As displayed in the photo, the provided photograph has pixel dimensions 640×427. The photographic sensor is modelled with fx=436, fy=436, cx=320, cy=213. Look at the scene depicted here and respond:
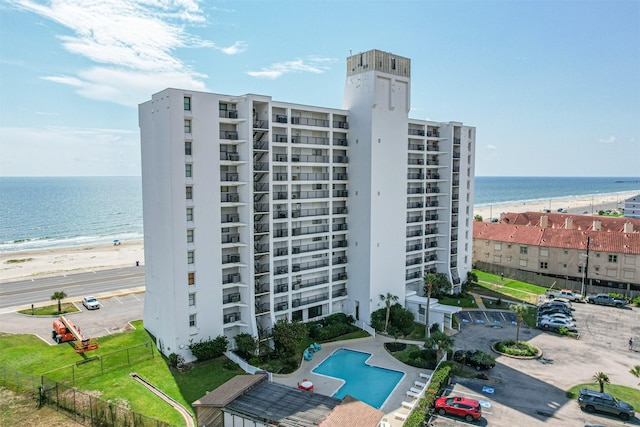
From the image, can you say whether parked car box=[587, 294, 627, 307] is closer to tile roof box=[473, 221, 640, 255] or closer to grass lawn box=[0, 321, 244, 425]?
tile roof box=[473, 221, 640, 255]

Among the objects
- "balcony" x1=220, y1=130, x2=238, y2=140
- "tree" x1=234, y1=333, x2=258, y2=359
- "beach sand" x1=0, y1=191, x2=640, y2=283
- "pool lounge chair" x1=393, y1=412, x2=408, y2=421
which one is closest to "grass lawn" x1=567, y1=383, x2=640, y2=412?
"pool lounge chair" x1=393, y1=412, x2=408, y2=421

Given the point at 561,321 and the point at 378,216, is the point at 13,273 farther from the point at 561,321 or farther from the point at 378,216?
the point at 561,321

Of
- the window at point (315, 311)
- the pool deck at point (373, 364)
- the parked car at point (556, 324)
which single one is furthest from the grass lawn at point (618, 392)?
the window at point (315, 311)

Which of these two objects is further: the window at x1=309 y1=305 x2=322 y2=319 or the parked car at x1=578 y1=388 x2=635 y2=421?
the window at x1=309 y1=305 x2=322 y2=319

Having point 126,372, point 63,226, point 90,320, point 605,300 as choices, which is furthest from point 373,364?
point 63,226

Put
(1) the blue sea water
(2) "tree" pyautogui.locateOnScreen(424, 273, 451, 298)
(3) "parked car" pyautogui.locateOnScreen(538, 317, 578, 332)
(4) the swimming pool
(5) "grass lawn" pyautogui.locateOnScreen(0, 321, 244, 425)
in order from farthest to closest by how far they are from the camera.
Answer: (1) the blue sea water, (2) "tree" pyautogui.locateOnScreen(424, 273, 451, 298), (3) "parked car" pyautogui.locateOnScreen(538, 317, 578, 332), (4) the swimming pool, (5) "grass lawn" pyautogui.locateOnScreen(0, 321, 244, 425)

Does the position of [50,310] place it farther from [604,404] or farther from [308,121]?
[604,404]

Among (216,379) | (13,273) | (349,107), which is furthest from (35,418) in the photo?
(13,273)
